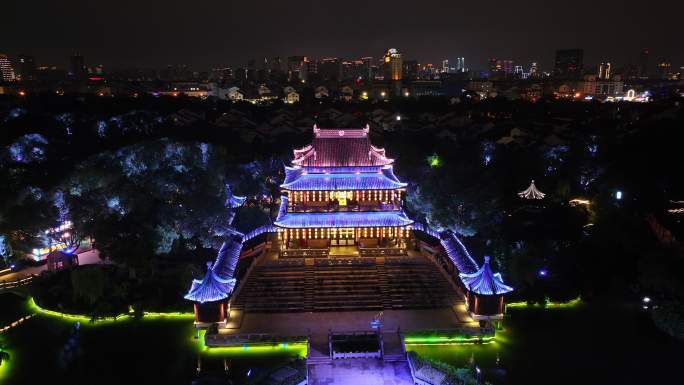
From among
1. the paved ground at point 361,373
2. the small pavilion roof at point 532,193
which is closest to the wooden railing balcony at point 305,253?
the paved ground at point 361,373

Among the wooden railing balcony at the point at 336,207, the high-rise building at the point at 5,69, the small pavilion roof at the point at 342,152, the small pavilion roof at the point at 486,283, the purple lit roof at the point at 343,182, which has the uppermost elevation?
the high-rise building at the point at 5,69

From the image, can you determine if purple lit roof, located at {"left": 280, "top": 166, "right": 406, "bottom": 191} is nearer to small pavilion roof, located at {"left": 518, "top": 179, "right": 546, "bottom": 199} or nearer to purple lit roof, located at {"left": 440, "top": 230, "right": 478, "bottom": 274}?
purple lit roof, located at {"left": 440, "top": 230, "right": 478, "bottom": 274}

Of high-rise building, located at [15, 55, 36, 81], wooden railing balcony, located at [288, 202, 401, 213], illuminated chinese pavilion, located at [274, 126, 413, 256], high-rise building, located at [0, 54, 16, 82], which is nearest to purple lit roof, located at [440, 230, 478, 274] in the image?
illuminated chinese pavilion, located at [274, 126, 413, 256]

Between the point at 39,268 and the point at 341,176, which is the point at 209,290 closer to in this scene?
the point at 341,176

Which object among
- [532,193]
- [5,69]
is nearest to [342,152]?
[532,193]

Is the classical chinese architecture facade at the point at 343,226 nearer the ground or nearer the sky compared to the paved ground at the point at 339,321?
nearer the sky

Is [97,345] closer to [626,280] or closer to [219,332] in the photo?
[219,332]

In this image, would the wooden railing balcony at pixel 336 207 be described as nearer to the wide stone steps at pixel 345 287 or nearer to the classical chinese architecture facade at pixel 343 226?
the classical chinese architecture facade at pixel 343 226
